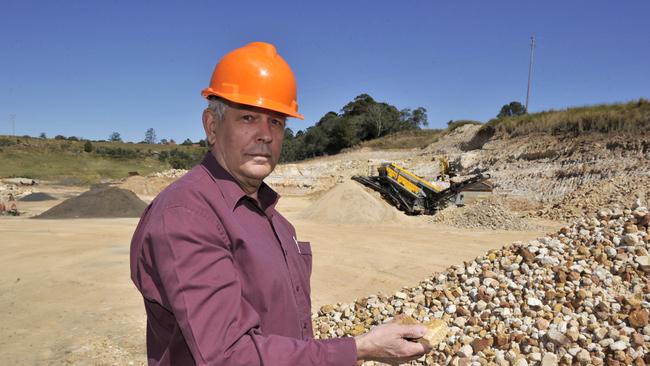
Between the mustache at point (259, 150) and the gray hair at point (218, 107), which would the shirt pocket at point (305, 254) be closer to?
the mustache at point (259, 150)

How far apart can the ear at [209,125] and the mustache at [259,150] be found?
0.15 m

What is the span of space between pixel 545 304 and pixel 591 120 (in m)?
18.9

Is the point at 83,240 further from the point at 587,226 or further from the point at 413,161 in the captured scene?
the point at 413,161

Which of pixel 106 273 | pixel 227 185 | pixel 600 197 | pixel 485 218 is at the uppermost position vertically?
pixel 227 185

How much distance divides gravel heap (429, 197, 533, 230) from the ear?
39.7 ft

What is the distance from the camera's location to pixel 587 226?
16.0ft

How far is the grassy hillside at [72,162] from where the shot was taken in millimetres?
38750

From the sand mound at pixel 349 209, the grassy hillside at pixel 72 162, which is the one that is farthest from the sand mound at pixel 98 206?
the grassy hillside at pixel 72 162

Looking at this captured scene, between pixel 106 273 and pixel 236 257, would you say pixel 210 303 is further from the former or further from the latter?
pixel 106 273

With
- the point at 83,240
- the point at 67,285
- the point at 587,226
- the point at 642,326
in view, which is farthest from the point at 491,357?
the point at 83,240

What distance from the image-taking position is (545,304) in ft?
12.5

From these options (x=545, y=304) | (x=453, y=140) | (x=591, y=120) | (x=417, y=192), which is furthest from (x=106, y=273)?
(x=453, y=140)

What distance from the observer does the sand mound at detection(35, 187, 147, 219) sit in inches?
590

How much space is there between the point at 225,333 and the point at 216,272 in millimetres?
150
